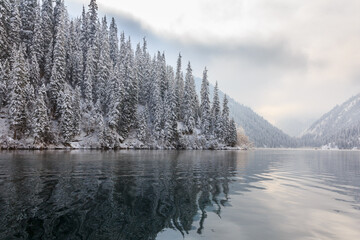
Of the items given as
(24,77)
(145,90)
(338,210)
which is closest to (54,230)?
(338,210)

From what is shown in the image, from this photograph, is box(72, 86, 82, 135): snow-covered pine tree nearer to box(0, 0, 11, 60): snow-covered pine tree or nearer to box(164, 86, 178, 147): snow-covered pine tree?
box(0, 0, 11, 60): snow-covered pine tree

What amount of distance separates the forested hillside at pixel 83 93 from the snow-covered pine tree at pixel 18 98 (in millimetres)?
172

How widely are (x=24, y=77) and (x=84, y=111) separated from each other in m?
17.6

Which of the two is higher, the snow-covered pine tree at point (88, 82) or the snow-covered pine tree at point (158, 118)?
the snow-covered pine tree at point (88, 82)

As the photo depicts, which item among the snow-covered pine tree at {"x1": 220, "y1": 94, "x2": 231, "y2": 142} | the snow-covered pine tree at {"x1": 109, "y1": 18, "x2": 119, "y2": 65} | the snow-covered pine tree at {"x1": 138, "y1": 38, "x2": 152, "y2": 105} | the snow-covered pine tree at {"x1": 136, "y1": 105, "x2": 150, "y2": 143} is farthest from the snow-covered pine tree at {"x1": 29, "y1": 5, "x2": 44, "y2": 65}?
the snow-covered pine tree at {"x1": 220, "y1": 94, "x2": 231, "y2": 142}

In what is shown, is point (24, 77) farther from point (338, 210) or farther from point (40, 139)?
point (338, 210)

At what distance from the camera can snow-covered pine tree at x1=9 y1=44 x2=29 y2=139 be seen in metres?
45.5

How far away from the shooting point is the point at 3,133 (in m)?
43.6

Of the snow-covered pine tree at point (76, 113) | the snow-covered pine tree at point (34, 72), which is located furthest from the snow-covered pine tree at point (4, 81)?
the snow-covered pine tree at point (76, 113)

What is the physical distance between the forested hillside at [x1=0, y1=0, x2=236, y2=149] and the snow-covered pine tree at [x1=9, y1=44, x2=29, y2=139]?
17 centimetres

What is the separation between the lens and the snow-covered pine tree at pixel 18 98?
45500mm

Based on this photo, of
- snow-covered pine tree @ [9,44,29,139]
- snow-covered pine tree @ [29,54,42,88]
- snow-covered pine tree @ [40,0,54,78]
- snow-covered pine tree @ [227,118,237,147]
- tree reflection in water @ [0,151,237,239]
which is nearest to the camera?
tree reflection in water @ [0,151,237,239]

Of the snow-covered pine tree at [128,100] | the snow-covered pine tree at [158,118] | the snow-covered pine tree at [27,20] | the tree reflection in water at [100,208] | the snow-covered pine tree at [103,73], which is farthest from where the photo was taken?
the snow-covered pine tree at [158,118]

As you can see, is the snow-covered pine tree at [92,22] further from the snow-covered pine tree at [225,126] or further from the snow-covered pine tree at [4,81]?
the snow-covered pine tree at [225,126]
